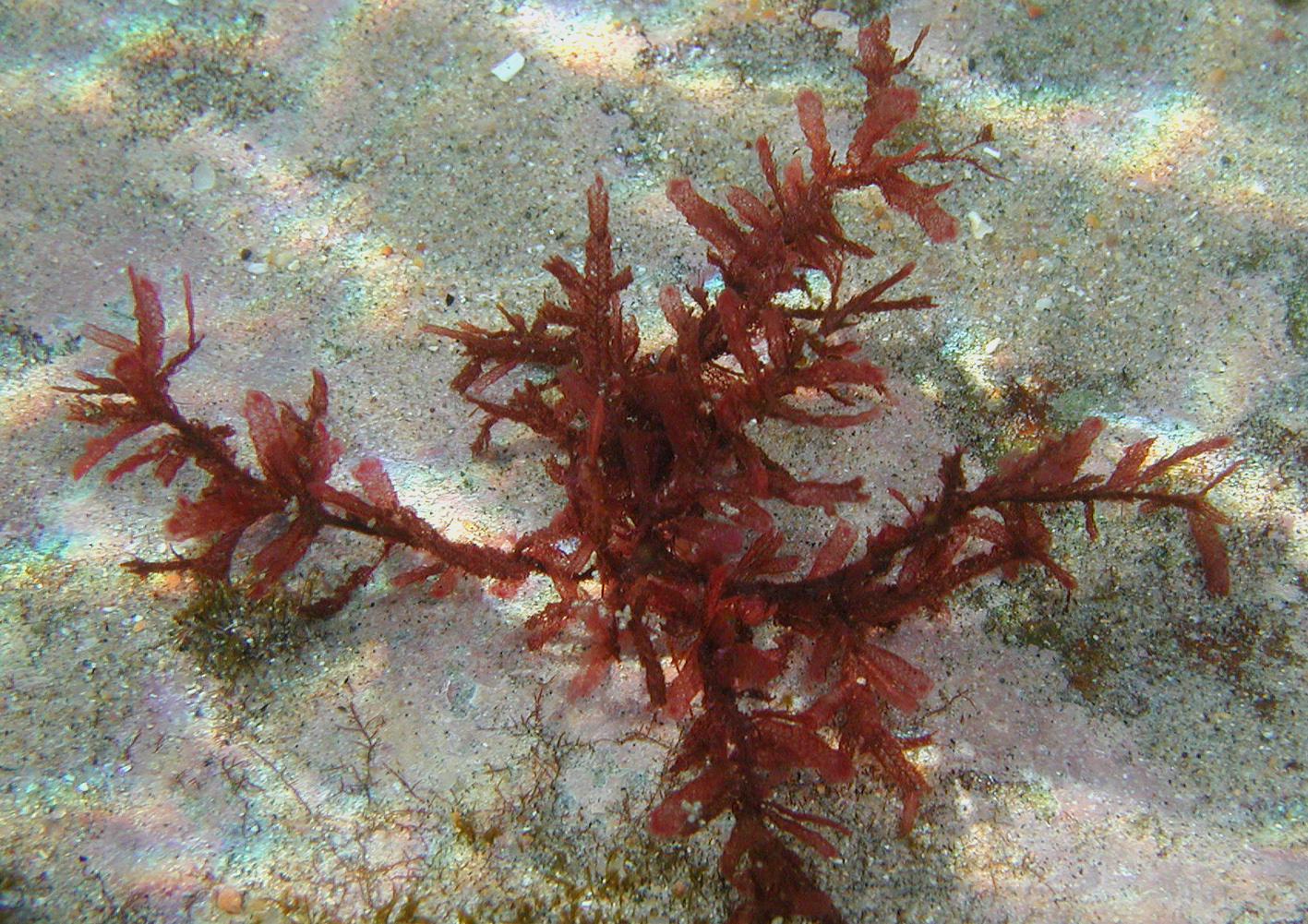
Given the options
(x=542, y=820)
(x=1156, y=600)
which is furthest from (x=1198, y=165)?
(x=542, y=820)

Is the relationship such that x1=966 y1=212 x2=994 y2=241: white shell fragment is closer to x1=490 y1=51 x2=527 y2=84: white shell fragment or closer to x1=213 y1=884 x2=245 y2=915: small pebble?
x1=490 y1=51 x2=527 y2=84: white shell fragment

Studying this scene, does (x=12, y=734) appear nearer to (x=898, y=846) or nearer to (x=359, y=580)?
(x=359, y=580)

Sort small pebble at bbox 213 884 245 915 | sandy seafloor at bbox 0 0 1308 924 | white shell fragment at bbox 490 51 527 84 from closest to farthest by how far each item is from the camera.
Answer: small pebble at bbox 213 884 245 915 < sandy seafloor at bbox 0 0 1308 924 < white shell fragment at bbox 490 51 527 84

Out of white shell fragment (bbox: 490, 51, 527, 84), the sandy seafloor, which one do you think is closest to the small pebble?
the sandy seafloor

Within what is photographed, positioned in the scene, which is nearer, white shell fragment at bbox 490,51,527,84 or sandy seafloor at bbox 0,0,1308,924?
sandy seafloor at bbox 0,0,1308,924

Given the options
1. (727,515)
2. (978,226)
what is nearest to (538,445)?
(727,515)

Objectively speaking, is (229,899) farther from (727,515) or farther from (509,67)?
(509,67)
